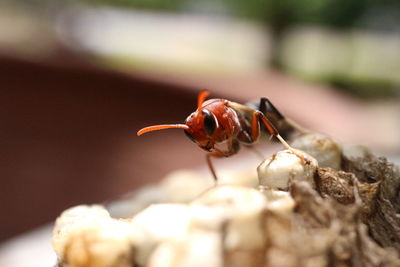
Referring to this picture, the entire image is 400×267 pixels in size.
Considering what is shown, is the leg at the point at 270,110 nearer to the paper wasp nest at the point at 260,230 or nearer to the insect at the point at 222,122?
the insect at the point at 222,122

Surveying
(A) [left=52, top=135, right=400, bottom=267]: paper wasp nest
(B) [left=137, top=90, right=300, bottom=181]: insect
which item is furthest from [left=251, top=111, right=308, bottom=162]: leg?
(A) [left=52, top=135, right=400, bottom=267]: paper wasp nest

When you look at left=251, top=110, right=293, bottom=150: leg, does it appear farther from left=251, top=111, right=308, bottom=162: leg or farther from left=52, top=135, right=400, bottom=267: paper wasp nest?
left=52, top=135, right=400, bottom=267: paper wasp nest

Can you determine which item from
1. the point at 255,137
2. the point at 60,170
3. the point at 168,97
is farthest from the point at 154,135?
the point at 255,137

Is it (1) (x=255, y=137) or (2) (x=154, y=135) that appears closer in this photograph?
(1) (x=255, y=137)

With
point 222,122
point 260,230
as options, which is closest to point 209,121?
point 222,122

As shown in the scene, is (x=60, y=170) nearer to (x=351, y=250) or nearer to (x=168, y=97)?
(x=168, y=97)

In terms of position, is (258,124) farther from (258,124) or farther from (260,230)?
(260,230)

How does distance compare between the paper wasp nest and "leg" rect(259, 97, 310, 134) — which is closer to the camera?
the paper wasp nest
